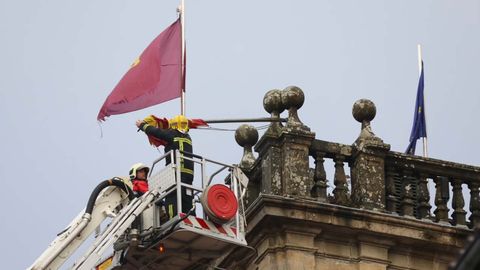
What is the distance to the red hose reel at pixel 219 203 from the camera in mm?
13594

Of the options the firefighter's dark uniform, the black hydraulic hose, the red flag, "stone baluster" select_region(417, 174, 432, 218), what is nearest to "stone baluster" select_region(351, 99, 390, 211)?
"stone baluster" select_region(417, 174, 432, 218)

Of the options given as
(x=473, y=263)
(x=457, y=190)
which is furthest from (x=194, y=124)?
(x=473, y=263)

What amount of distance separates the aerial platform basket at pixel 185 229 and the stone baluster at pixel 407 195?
2.41 metres

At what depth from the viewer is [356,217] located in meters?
14.2

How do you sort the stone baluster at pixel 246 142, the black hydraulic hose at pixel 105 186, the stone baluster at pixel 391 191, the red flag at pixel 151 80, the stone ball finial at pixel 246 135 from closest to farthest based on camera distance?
the black hydraulic hose at pixel 105 186
the stone baluster at pixel 391 191
the red flag at pixel 151 80
the stone baluster at pixel 246 142
the stone ball finial at pixel 246 135

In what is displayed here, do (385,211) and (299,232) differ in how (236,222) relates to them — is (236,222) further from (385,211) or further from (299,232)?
(385,211)

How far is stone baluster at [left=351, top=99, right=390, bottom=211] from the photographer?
14625mm

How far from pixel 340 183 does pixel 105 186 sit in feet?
11.1

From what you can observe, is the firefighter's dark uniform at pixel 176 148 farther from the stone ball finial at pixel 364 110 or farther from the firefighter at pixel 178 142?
the stone ball finial at pixel 364 110

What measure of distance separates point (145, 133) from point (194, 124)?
33.2 inches

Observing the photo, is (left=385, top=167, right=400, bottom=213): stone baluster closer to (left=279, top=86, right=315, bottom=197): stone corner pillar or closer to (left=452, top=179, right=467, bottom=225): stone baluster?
(left=452, top=179, right=467, bottom=225): stone baluster

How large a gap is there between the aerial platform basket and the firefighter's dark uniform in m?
0.09

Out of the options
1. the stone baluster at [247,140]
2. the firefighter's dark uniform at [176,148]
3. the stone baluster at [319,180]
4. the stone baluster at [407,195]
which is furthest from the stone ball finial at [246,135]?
the stone baluster at [407,195]

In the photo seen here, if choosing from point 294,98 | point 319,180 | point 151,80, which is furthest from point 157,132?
point 319,180
